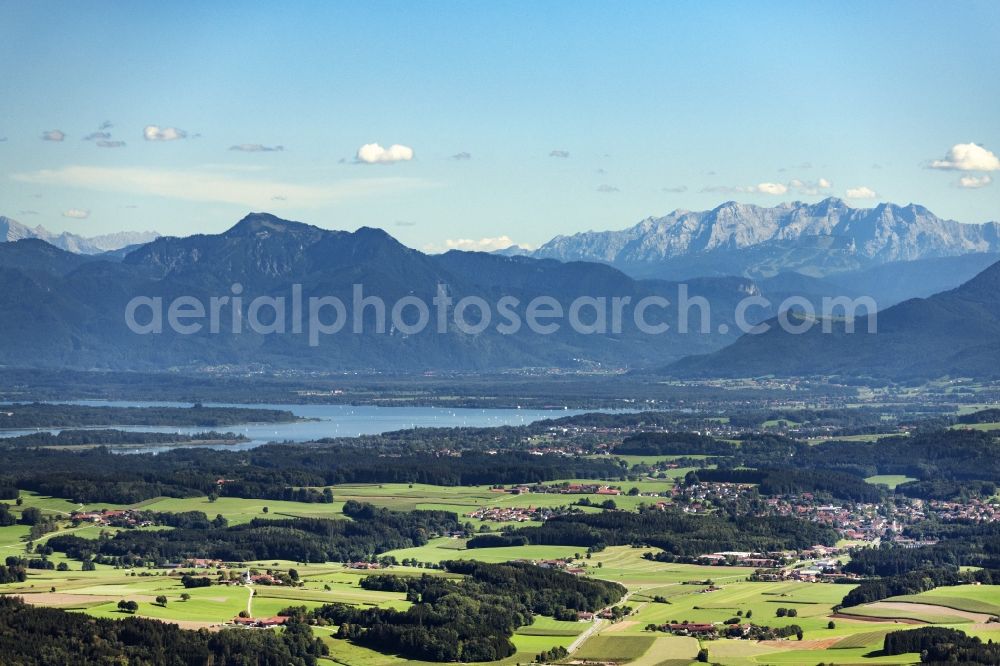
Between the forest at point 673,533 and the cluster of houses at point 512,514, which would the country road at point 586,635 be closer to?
the forest at point 673,533

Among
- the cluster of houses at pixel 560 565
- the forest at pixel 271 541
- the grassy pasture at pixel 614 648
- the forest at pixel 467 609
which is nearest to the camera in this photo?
the grassy pasture at pixel 614 648

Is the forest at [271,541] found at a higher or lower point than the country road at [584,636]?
higher

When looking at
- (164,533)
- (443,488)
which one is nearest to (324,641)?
(164,533)

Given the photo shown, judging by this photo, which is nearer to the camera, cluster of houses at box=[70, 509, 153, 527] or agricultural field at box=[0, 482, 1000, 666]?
agricultural field at box=[0, 482, 1000, 666]

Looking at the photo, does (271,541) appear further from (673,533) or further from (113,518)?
(673,533)

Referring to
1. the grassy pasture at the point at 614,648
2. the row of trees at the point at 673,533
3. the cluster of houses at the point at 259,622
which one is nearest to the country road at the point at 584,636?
the grassy pasture at the point at 614,648

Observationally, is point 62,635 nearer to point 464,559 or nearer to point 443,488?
point 464,559

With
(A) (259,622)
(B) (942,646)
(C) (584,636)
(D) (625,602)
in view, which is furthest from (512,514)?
(B) (942,646)

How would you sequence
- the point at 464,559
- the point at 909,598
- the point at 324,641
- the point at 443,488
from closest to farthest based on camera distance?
the point at 324,641 < the point at 909,598 < the point at 464,559 < the point at 443,488

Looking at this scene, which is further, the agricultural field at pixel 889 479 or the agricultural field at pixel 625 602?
the agricultural field at pixel 889 479

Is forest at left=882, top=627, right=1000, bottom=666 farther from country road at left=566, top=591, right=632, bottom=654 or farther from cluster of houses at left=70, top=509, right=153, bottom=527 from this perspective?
cluster of houses at left=70, top=509, right=153, bottom=527

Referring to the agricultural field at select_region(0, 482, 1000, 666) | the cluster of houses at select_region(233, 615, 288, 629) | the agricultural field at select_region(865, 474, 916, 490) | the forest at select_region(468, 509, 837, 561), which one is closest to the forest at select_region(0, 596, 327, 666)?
the cluster of houses at select_region(233, 615, 288, 629)
